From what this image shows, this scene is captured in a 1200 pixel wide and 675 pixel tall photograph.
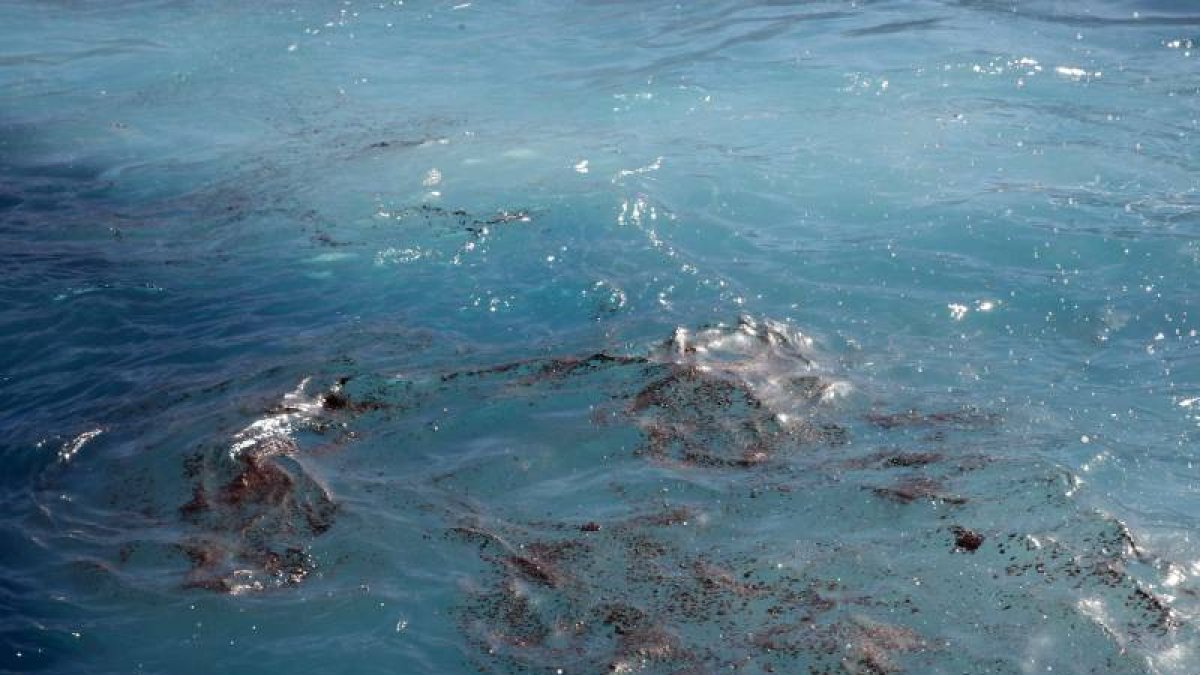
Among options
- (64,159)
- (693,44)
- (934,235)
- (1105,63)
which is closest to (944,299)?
(934,235)

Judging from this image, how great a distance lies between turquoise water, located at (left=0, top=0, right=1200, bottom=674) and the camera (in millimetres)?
4375

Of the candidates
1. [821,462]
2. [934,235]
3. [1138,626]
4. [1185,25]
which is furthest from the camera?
[1185,25]

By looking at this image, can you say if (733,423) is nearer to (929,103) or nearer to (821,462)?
(821,462)

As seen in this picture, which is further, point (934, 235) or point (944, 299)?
point (934, 235)

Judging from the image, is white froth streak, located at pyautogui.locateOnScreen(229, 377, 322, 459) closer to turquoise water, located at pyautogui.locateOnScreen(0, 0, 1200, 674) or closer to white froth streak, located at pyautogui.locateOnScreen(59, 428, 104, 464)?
turquoise water, located at pyautogui.locateOnScreen(0, 0, 1200, 674)

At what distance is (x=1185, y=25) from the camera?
1045cm

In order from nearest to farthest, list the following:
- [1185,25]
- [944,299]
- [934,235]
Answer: [944,299] < [934,235] < [1185,25]

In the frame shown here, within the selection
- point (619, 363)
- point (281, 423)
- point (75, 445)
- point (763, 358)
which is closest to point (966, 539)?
point (763, 358)

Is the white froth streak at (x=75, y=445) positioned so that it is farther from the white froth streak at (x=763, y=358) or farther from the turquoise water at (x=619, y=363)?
the white froth streak at (x=763, y=358)

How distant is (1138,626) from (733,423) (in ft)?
6.27

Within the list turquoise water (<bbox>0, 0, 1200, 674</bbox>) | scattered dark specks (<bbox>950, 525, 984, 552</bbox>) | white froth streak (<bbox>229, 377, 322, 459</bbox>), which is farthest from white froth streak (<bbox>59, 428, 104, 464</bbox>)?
scattered dark specks (<bbox>950, 525, 984, 552</bbox>)

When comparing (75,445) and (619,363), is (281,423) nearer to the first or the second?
(75,445)

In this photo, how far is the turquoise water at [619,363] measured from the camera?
438 cm

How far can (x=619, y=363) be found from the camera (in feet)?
19.6
